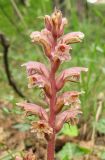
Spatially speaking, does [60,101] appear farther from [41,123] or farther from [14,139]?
[14,139]

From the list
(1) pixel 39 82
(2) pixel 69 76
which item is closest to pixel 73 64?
(2) pixel 69 76

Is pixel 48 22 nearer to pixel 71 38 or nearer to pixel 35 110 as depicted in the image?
pixel 71 38

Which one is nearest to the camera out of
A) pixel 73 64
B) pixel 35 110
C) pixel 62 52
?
pixel 62 52

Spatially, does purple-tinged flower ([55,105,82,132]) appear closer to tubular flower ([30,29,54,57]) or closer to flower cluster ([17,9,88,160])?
flower cluster ([17,9,88,160])

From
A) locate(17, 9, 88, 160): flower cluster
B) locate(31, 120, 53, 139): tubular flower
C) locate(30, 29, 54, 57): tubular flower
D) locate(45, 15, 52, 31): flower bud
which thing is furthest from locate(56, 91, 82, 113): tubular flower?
locate(45, 15, 52, 31): flower bud

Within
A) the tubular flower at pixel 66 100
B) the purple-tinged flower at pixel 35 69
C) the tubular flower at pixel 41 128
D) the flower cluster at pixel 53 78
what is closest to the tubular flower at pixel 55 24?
the flower cluster at pixel 53 78
